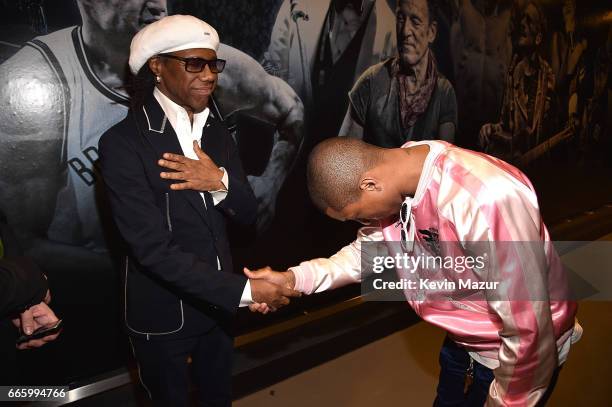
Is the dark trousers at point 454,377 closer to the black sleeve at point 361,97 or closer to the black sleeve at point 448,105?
the black sleeve at point 361,97

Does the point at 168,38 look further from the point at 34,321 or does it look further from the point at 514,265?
the point at 514,265

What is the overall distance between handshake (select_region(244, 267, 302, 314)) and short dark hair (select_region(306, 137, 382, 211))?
0.60 m

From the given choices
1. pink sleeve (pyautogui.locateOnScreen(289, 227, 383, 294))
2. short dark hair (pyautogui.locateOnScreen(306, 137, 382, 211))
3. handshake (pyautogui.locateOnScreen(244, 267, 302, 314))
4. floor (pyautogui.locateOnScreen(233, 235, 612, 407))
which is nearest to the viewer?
short dark hair (pyautogui.locateOnScreen(306, 137, 382, 211))

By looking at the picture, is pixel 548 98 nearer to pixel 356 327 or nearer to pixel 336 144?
pixel 356 327

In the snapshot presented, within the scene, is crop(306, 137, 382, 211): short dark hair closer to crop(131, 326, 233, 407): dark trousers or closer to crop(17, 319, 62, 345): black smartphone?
crop(131, 326, 233, 407): dark trousers

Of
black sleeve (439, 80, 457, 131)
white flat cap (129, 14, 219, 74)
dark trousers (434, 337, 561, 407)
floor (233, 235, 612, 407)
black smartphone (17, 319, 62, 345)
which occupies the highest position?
white flat cap (129, 14, 219, 74)

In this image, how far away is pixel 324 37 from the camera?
3180 millimetres

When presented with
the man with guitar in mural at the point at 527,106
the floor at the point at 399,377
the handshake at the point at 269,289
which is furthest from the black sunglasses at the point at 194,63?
the man with guitar in mural at the point at 527,106

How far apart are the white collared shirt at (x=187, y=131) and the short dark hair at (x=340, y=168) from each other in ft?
1.81

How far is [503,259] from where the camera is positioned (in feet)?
4.23

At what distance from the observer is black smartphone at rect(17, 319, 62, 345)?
1803 mm

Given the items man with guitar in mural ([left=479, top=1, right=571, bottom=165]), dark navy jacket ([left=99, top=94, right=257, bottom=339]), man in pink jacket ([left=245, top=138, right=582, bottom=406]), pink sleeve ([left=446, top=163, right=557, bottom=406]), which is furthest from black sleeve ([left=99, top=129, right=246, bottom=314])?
man with guitar in mural ([left=479, top=1, right=571, bottom=165])

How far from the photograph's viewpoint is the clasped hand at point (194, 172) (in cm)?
173

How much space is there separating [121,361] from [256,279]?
3.86 ft
